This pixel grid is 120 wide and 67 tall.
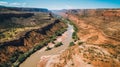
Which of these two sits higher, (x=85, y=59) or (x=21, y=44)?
(x=85, y=59)

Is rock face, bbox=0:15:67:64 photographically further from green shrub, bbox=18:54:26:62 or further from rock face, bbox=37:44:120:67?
rock face, bbox=37:44:120:67

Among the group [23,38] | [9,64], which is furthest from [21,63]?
[23,38]

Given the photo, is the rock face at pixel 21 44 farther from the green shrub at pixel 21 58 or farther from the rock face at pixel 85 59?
the rock face at pixel 85 59

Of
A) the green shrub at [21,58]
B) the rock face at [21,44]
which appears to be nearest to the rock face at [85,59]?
the green shrub at [21,58]

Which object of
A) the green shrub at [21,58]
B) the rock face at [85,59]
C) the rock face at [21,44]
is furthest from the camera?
the rock face at [21,44]

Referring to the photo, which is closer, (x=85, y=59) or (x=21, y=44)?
(x=85, y=59)

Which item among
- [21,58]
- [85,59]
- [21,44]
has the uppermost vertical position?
[85,59]

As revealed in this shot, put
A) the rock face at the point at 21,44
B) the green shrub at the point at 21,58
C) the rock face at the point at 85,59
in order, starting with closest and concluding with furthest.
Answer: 1. the rock face at the point at 85,59
2. the green shrub at the point at 21,58
3. the rock face at the point at 21,44

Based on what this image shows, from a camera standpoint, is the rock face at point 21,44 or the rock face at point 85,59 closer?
the rock face at point 85,59

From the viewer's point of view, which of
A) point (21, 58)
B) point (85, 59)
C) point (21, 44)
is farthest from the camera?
point (21, 44)

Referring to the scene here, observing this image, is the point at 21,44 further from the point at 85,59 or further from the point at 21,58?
the point at 85,59

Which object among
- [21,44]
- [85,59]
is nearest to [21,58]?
[21,44]

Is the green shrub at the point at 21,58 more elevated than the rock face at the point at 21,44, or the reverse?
the rock face at the point at 21,44
